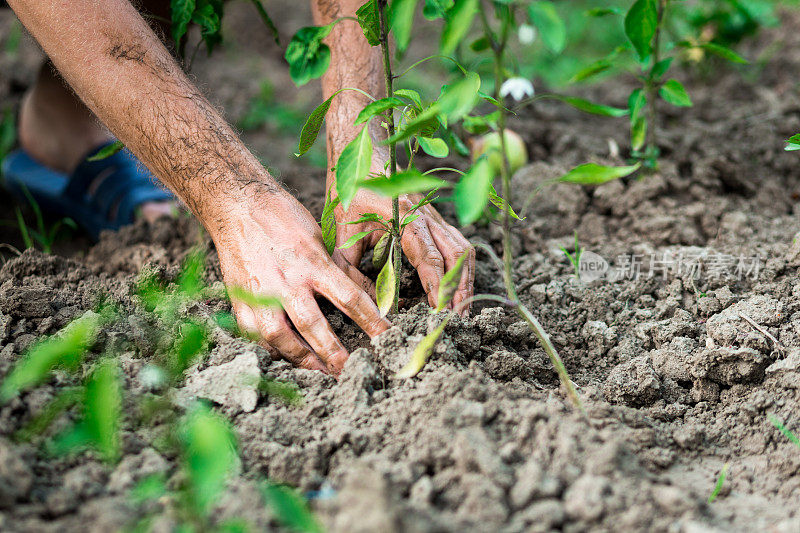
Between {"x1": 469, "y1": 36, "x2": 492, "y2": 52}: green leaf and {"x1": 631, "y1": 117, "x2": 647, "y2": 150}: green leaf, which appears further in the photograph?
{"x1": 469, "y1": 36, "x2": 492, "y2": 52}: green leaf

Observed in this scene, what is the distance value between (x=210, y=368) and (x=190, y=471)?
0.39 m

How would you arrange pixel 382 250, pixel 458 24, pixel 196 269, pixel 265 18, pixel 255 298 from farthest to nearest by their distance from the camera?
pixel 265 18 < pixel 196 269 < pixel 382 250 < pixel 255 298 < pixel 458 24

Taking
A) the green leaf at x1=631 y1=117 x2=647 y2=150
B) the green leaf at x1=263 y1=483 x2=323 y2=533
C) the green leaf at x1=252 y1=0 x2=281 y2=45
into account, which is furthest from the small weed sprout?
the green leaf at x1=631 y1=117 x2=647 y2=150

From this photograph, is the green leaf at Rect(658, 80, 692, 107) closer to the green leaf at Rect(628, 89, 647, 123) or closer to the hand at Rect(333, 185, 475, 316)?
the green leaf at Rect(628, 89, 647, 123)

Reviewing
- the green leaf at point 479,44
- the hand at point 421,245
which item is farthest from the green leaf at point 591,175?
the green leaf at point 479,44

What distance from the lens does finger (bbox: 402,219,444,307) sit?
151 centimetres

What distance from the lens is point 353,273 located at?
157 cm

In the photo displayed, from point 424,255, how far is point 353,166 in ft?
1.28

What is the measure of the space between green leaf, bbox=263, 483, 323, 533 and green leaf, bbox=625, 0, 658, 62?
1.41 m

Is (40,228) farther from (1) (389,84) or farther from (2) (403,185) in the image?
(2) (403,185)

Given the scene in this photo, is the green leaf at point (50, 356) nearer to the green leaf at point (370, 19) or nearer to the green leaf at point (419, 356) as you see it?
the green leaf at point (419, 356)

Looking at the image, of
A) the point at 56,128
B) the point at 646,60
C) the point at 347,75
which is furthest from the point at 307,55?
the point at 56,128

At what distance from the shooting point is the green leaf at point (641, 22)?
1.69 metres

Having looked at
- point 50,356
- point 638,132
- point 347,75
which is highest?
point 347,75
